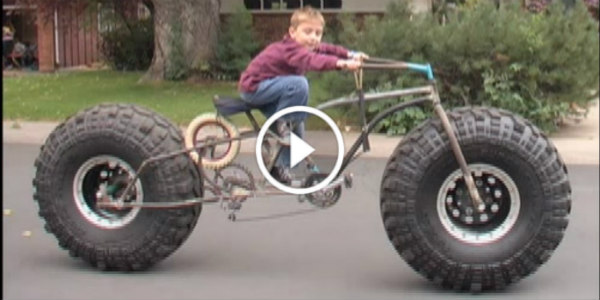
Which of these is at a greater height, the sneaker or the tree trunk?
the tree trunk

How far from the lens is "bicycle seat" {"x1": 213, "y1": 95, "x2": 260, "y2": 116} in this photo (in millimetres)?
5574

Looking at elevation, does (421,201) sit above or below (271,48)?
below

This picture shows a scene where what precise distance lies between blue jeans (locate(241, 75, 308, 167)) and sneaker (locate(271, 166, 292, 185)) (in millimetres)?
27

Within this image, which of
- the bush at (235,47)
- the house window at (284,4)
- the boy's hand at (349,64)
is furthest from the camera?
the house window at (284,4)

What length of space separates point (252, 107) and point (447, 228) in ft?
4.62

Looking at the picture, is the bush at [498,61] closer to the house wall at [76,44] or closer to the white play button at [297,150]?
the white play button at [297,150]

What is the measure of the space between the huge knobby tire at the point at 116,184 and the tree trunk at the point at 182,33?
12.2m

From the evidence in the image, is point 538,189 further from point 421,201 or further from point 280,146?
point 280,146

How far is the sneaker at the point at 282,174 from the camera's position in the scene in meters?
5.53

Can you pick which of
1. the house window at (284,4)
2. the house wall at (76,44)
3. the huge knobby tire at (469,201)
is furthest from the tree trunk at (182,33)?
the huge knobby tire at (469,201)

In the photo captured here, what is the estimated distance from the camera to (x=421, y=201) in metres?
5.07

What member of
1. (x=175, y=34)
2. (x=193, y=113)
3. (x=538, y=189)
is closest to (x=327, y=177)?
(x=538, y=189)

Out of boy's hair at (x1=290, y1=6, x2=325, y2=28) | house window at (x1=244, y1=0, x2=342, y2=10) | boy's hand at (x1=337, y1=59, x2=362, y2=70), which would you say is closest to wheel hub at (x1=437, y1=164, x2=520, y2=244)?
boy's hand at (x1=337, y1=59, x2=362, y2=70)

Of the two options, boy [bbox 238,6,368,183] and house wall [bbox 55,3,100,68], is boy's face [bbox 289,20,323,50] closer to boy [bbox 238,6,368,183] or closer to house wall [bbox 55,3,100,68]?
boy [bbox 238,6,368,183]
